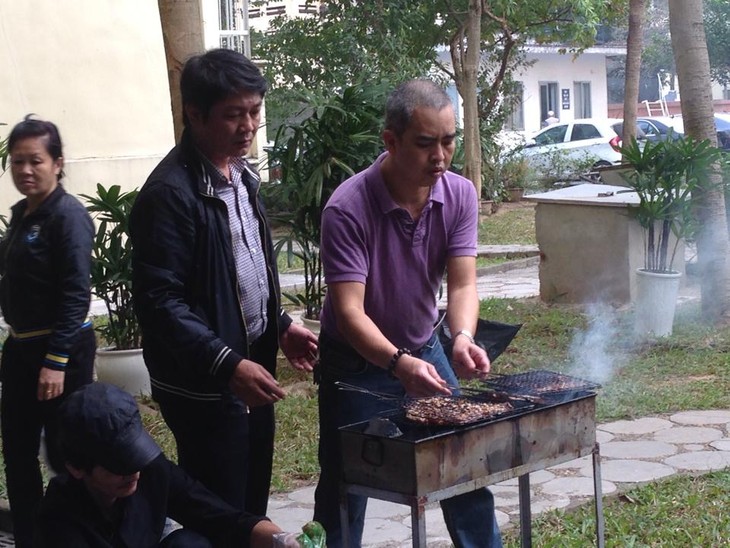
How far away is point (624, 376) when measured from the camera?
766 centimetres

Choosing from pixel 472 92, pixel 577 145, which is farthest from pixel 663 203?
pixel 577 145

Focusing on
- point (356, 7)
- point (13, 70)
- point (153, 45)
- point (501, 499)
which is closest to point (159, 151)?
point (153, 45)

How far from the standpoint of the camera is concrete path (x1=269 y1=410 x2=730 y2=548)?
5.03m

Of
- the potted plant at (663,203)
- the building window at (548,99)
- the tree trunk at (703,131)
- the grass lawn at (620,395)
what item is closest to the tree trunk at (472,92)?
the grass lawn at (620,395)

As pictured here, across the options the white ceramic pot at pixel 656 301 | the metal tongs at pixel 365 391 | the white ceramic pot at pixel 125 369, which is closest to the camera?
the metal tongs at pixel 365 391

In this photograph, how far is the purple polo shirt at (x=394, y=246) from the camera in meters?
3.59

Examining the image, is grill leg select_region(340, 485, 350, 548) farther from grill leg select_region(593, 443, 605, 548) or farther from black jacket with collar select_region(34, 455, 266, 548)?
grill leg select_region(593, 443, 605, 548)

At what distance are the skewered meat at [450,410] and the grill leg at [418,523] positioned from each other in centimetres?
27

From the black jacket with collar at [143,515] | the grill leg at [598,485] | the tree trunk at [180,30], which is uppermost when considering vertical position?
the tree trunk at [180,30]

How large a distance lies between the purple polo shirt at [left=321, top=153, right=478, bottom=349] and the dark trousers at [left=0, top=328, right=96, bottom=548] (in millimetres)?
1205

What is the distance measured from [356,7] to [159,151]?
5123 millimetres

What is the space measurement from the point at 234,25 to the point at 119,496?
1662 centimetres

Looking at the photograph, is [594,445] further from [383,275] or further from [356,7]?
[356,7]

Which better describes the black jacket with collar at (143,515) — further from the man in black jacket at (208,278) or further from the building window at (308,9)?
the building window at (308,9)
